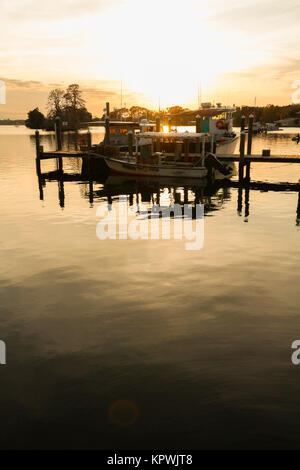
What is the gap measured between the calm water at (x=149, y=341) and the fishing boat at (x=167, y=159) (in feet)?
52.1

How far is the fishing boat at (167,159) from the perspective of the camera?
32.8m

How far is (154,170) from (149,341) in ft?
88.1

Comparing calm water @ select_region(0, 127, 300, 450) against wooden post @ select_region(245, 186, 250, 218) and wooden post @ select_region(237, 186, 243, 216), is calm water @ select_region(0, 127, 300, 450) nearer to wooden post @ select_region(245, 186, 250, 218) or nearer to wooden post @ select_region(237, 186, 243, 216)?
wooden post @ select_region(245, 186, 250, 218)

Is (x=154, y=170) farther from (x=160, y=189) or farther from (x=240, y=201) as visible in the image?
(x=240, y=201)

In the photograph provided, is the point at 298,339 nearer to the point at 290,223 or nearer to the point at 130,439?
the point at 130,439

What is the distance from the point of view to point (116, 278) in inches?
509

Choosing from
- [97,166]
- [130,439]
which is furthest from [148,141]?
[130,439]

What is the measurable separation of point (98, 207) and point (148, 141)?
14381mm

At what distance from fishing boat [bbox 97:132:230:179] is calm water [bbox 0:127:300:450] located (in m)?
15.9

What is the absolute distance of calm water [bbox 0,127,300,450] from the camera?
656 centimetres

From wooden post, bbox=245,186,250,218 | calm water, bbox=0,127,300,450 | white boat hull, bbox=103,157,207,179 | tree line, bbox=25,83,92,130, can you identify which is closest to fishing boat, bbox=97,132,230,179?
white boat hull, bbox=103,157,207,179

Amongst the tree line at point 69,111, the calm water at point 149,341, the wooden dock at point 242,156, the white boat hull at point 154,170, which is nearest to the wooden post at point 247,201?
the wooden dock at point 242,156

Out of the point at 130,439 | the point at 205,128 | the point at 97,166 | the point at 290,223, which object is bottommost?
the point at 130,439

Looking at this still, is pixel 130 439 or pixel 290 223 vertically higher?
pixel 290 223
